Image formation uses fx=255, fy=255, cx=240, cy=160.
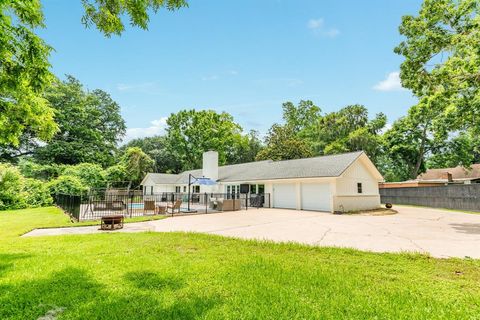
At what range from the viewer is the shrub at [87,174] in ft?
94.5

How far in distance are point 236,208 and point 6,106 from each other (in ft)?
52.8

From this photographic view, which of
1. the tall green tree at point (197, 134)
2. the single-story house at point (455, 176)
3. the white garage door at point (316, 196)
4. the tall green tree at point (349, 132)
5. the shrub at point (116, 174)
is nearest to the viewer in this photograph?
the white garage door at point (316, 196)

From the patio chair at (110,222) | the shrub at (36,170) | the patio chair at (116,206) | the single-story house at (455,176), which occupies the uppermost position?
the shrub at (36,170)

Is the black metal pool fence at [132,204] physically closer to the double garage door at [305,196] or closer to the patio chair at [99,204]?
the patio chair at [99,204]

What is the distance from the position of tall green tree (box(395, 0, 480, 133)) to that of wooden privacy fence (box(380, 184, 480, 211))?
10.0 meters

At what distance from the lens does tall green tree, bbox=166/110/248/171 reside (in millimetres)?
43781

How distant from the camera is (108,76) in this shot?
1447 cm

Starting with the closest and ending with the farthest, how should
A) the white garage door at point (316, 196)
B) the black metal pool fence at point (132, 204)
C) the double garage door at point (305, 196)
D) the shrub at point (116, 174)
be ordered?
1. the black metal pool fence at point (132, 204)
2. the white garage door at point (316, 196)
3. the double garage door at point (305, 196)
4. the shrub at point (116, 174)

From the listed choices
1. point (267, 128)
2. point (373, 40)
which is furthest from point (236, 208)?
point (267, 128)

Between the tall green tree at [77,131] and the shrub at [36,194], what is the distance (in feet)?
61.8

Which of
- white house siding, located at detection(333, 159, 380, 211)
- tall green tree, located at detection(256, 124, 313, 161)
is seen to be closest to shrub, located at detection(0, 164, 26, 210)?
white house siding, located at detection(333, 159, 380, 211)

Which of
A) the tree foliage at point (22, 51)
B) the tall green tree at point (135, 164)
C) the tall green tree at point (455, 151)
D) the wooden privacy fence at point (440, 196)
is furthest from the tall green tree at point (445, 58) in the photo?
the tall green tree at point (135, 164)

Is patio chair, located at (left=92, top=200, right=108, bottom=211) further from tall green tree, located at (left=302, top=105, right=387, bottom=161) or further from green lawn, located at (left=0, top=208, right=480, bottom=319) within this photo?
tall green tree, located at (left=302, top=105, right=387, bottom=161)

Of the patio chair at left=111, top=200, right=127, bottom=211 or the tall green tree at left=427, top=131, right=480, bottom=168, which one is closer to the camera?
the patio chair at left=111, top=200, right=127, bottom=211
